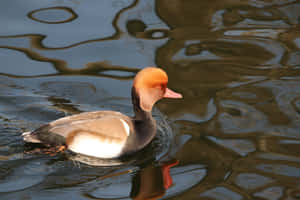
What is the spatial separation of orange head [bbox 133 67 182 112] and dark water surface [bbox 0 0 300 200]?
43 centimetres

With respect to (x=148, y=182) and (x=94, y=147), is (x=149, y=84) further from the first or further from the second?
(x=148, y=182)

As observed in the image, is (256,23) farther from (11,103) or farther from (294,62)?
(11,103)

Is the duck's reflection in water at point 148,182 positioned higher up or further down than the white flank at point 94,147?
further down

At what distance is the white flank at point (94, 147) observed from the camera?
515 centimetres

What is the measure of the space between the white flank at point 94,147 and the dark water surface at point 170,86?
0.34 feet

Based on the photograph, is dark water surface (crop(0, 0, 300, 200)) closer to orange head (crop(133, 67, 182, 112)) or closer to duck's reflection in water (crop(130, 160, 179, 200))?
duck's reflection in water (crop(130, 160, 179, 200))

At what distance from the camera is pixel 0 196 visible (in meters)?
4.53

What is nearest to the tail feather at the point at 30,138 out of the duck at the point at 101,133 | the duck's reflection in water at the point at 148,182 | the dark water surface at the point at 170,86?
the duck at the point at 101,133

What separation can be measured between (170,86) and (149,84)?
3.83 feet

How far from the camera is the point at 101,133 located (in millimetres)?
5141

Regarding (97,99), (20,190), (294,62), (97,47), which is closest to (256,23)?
(294,62)

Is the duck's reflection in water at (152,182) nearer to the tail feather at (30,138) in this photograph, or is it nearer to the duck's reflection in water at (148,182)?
the duck's reflection in water at (148,182)

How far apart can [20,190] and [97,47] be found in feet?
10.3

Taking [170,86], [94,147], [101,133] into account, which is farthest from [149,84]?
[170,86]
